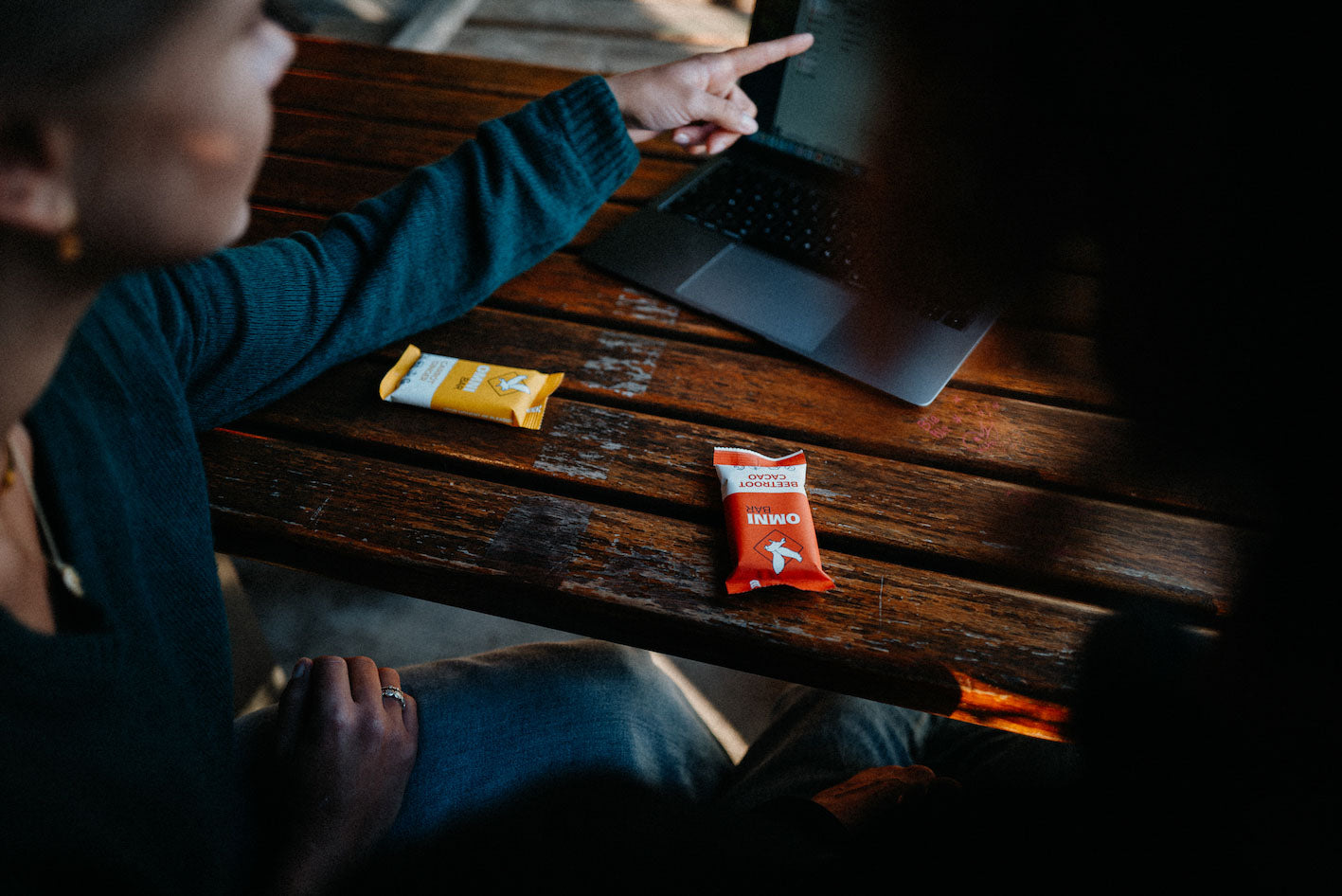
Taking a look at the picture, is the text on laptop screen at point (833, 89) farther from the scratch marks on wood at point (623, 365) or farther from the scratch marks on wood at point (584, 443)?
the scratch marks on wood at point (584, 443)

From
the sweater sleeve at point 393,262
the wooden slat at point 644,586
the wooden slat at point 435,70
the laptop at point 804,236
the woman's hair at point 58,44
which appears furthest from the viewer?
the wooden slat at point 435,70

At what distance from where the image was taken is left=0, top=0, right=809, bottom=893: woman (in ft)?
1.10

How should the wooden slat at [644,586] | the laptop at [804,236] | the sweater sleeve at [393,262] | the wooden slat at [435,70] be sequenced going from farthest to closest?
the wooden slat at [435,70]
the laptop at [804,236]
the sweater sleeve at [393,262]
the wooden slat at [644,586]

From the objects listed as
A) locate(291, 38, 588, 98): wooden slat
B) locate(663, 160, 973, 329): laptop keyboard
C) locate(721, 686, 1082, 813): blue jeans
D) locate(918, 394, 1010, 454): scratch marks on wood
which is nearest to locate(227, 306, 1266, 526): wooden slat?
locate(918, 394, 1010, 454): scratch marks on wood

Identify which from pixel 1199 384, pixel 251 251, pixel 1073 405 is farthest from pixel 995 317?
pixel 251 251

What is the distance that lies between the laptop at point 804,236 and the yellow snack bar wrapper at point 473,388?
0.22m

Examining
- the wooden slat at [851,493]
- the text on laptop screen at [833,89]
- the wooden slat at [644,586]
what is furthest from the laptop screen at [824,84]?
the wooden slat at [644,586]

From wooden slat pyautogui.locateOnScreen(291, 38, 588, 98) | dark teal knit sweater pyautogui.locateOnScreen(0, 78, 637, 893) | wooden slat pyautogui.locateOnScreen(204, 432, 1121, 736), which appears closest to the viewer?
dark teal knit sweater pyautogui.locateOnScreen(0, 78, 637, 893)

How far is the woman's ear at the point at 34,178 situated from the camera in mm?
313

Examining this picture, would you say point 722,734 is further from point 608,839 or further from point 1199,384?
point 1199,384

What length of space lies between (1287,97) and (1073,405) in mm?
471

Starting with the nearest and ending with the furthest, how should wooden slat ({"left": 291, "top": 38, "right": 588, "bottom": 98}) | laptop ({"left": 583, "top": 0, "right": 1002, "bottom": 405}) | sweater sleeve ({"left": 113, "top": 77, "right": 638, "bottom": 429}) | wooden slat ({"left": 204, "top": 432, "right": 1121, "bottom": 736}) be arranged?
wooden slat ({"left": 204, "top": 432, "right": 1121, "bottom": 736}) → sweater sleeve ({"left": 113, "top": 77, "right": 638, "bottom": 429}) → laptop ({"left": 583, "top": 0, "right": 1002, "bottom": 405}) → wooden slat ({"left": 291, "top": 38, "right": 588, "bottom": 98})

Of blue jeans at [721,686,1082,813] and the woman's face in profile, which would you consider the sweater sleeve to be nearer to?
the woman's face in profile

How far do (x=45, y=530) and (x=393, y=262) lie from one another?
40cm
